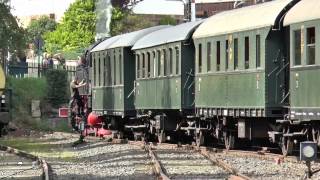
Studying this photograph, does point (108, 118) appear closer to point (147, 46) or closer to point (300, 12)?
point (147, 46)

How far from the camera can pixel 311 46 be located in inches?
640

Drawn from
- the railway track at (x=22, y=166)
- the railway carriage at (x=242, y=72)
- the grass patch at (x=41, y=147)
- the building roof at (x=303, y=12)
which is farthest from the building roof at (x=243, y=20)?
the railway track at (x=22, y=166)

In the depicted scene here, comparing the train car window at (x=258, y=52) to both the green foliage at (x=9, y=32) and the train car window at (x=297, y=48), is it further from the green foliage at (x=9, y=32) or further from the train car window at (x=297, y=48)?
the green foliage at (x=9, y=32)

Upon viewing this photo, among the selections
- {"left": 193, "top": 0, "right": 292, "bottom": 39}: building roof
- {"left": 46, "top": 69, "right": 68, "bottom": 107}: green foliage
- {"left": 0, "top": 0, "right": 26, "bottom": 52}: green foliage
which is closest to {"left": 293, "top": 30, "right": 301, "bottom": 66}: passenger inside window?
{"left": 193, "top": 0, "right": 292, "bottom": 39}: building roof

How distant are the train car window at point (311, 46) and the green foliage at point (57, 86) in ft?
95.0

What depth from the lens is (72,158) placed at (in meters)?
20.9

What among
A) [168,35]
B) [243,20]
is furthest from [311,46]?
[168,35]

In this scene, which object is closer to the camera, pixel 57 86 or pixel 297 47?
pixel 297 47

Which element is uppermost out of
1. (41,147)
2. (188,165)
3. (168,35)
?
(168,35)

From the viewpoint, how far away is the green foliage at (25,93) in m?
41.0

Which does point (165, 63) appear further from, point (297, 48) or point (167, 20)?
point (167, 20)

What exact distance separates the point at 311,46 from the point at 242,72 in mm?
2788

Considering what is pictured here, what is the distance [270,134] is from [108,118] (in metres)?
12.5

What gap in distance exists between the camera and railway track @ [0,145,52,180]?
52.7 feet
